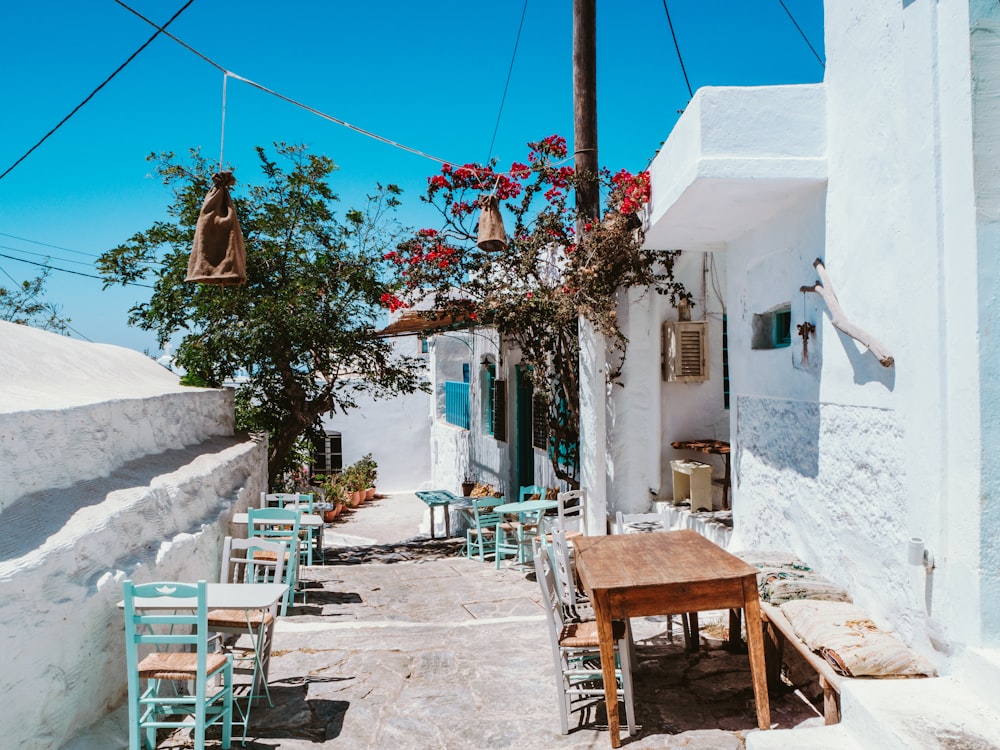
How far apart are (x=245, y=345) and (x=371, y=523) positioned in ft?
28.9

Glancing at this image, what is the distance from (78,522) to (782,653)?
4.37m

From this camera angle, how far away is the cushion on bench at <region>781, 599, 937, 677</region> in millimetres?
3922

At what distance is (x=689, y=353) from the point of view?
29.7 feet

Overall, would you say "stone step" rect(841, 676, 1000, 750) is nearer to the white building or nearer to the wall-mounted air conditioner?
the white building

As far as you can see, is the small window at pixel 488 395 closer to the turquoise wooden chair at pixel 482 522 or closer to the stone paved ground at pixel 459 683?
the turquoise wooden chair at pixel 482 522

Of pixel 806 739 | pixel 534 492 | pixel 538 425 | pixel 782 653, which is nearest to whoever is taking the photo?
pixel 806 739

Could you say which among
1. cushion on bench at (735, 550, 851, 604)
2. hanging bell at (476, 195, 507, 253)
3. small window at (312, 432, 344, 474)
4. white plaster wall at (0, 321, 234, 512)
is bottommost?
small window at (312, 432, 344, 474)

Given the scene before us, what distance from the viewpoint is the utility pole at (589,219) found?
364 inches

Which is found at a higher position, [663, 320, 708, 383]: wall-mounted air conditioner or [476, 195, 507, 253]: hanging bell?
[476, 195, 507, 253]: hanging bell

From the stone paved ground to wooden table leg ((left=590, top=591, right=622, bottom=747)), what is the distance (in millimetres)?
151

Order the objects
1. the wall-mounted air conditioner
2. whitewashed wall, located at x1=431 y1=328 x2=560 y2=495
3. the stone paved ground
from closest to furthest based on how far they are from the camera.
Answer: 1. the stone paved ground
2. the wall-mounted air conditioner
3. whitewashed wall, located at x1=431 y1=328 x2=560 y2=495

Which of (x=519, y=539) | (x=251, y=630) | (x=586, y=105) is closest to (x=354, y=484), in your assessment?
(x=519, y=539)

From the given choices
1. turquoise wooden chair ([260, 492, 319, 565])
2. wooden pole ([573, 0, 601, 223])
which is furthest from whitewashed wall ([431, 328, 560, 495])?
wooden pole ([573, 0, 601, 223])

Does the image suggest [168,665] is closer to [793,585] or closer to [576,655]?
[576,655]
